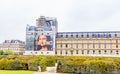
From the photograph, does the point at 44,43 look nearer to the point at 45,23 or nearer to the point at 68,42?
the point at 68,42

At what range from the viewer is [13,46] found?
14438 centimetres

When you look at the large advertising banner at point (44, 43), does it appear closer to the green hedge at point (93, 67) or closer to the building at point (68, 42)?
the building at point (68, 42)

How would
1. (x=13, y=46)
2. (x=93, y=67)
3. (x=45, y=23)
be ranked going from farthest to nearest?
1. (x=13, y=46)
2. (x=45, y=23)
3. (x=93, y=67)

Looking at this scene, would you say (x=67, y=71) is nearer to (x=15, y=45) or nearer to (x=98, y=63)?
(x=98, y=63)

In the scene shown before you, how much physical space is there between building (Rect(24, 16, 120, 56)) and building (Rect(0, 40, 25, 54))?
4164 cm

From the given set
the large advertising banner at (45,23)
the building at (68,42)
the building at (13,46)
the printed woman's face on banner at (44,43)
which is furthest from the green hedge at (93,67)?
the building at (13,46)

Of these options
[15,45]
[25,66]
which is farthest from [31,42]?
[25,66]

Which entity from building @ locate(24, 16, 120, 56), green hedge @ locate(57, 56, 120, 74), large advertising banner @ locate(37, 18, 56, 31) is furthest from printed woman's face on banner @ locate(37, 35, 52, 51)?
green hedge @ locate(57, 56, 120, 74)

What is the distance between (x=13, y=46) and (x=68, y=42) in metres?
49.4

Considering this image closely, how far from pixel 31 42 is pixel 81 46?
719 inches

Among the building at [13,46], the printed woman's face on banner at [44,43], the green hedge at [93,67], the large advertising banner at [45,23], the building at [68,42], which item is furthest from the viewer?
the building at [13,46]

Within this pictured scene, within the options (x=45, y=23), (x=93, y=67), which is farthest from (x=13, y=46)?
(x=93, y=67)

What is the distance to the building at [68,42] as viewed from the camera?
326 ft

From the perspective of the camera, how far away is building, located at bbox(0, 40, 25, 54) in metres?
Answer: 144
